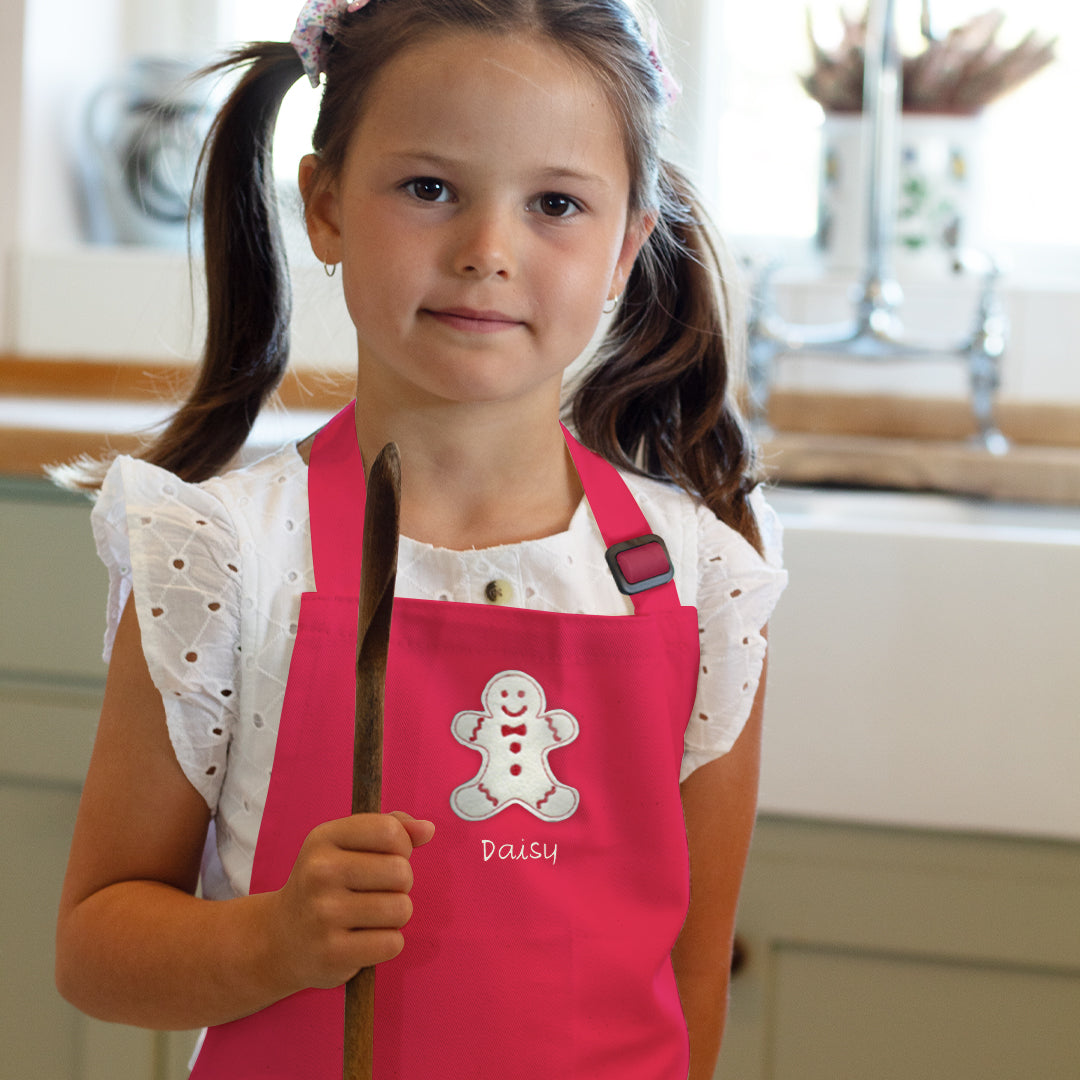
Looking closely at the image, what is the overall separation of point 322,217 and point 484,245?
0.14m

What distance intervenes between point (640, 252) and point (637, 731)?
0.32 metres

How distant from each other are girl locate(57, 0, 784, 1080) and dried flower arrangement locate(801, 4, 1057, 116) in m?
0.90

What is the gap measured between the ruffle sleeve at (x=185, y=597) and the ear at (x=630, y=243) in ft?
0.83

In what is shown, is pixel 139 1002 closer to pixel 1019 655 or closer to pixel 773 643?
pixel 773 643

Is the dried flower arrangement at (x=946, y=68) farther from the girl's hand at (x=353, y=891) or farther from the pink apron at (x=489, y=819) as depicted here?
the girl's hand at (x=353, y=891)

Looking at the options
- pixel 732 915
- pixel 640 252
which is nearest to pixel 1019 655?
pixel 732 915

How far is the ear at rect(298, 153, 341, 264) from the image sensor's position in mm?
720

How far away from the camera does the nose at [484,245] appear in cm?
62

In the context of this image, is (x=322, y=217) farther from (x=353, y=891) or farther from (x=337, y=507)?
(x=353, y=891)

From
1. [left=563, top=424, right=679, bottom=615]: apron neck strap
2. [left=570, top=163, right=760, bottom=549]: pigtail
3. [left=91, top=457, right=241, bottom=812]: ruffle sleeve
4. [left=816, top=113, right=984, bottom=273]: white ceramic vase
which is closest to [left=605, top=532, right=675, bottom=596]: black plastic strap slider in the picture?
[left=563, top=424, right=679, bottom=615]: apron neck strap

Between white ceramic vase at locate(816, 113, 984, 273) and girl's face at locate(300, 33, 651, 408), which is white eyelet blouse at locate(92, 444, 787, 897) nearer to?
girl's face at locate(300, 33, 651, 408)

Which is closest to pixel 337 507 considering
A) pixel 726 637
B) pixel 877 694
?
pixel 726 637

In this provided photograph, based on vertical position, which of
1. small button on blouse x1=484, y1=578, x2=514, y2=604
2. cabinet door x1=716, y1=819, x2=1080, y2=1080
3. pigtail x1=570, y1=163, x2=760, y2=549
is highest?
pigtail x1=570, y1=163, x2=760, y2=549

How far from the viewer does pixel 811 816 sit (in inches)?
36.3
